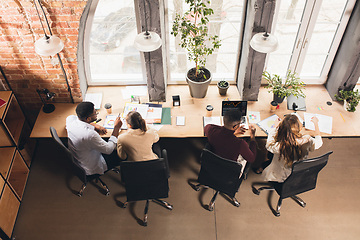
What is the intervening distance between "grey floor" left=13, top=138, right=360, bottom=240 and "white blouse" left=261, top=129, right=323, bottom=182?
0.51 m

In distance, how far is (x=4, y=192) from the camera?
3352 millimetres

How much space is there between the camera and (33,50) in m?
3.72

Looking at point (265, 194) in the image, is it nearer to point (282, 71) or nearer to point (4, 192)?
point (282, 71)

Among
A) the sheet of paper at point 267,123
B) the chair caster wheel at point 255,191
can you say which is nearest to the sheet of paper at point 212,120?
the sheet of paper at point 267,123

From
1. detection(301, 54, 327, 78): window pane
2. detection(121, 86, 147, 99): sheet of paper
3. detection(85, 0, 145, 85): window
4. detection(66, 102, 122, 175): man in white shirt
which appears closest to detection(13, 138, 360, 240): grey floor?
detection(66, 102, 122, 175): man in white shirt

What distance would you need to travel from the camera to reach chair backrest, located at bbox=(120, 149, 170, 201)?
296 cm

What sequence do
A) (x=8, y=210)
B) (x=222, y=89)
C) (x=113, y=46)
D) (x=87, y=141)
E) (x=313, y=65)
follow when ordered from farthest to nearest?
(x=313, y=65)
(x=222, y=89)
(x=113, y=46)
(x=8, y=210)
(x=87, y=141)

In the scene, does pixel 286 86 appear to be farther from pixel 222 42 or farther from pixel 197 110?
pixel 197 110

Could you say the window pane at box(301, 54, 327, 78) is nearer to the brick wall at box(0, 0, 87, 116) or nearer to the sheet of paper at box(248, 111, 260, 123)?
the sheet of paper at box(248, 111, 260, 123)

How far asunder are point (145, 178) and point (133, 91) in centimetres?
181

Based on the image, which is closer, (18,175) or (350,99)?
(18,175)

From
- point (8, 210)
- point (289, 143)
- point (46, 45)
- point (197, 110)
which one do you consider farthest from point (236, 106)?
point (8, 210)

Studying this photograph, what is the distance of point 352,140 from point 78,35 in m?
4.59

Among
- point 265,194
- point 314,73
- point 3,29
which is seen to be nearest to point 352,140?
point 314,73
